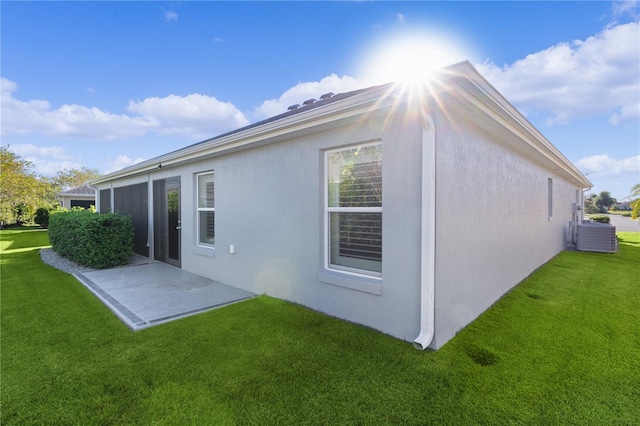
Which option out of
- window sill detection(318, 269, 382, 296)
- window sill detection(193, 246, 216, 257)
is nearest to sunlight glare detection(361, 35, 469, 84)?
window sill detection(318, 269, 382, 296)

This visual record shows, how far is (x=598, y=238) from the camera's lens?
10.3 metres

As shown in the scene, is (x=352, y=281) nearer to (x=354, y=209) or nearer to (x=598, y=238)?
(x=354, y=209)

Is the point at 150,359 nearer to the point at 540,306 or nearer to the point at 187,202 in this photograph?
the point at 187,202

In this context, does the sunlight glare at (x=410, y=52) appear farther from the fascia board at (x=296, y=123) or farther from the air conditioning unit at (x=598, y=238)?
the air conditioning unit at (x=598, y=238)

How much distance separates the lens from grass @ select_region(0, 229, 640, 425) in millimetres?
2348

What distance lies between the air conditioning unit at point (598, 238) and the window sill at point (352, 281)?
35.7 ft

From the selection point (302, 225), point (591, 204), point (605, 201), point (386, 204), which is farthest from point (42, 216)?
point (605, 201)

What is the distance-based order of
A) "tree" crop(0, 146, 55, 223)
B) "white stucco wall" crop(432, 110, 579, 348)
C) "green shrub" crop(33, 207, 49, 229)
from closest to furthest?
"white stucco wall" crop(432, 110, 579, 348) → "tree" crop(0, 146, 55, 223) → "green shrub" crop(33, 207, 49, 229)

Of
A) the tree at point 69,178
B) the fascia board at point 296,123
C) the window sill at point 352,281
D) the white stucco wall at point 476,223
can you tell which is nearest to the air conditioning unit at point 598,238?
the white stucco wall at point 476,223

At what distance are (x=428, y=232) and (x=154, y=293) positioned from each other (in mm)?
5052

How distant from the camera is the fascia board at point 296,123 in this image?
10.8ft

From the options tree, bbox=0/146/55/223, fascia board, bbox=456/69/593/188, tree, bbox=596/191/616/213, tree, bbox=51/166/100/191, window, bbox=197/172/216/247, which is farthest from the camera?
tree, bbox=596/191/616/213

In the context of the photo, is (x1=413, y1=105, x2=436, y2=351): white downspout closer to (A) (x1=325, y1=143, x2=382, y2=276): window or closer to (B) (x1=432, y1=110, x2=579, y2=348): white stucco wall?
(B) (x1=432, y1=110, x2=579, y2=348): white stucco wall

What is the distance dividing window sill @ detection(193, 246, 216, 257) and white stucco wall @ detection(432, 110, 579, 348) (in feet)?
16.5
